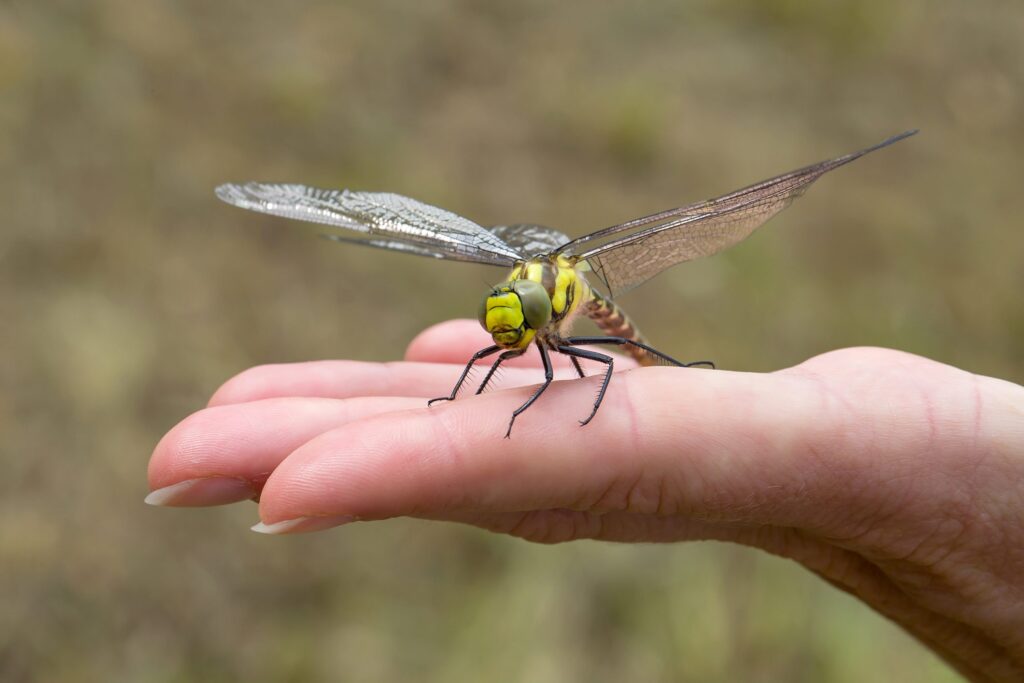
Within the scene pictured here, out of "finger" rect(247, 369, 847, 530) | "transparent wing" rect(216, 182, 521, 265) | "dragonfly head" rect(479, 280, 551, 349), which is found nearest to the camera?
"finger" rect(247, 369, 847, 530)

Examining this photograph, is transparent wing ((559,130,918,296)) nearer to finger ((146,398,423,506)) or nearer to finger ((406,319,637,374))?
finger ((406,319,637,374))

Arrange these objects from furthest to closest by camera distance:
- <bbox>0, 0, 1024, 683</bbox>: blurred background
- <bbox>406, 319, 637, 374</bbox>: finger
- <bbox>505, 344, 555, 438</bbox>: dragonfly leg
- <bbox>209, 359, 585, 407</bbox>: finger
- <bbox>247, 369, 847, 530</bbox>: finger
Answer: <bbox>0, 0, 1024, 683</bbox>: blurred background → <bbox>406, 319, 637, 374</bbox>: finger → <bbox>209, 359, 585, 407</bbox>: finger → <bbox>505, 344, 555, 438</bbox>: dragonfly leg → <bbox>247, 369, 847, 530</bbox>: finger

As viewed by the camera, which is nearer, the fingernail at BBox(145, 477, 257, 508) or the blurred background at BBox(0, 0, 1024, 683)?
the fingernail at BBox(145, 477, 257, 508)

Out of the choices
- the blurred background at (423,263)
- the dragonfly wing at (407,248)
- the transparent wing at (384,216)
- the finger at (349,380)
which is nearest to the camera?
the finger at (349,380)

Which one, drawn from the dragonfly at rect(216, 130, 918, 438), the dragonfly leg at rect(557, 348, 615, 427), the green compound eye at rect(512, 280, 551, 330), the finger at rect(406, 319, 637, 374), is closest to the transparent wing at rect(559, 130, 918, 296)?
the dragonfly at rect(216, 130, 918, 438)

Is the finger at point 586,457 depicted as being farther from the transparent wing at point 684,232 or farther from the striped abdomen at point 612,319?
the striped abdomen at point 612,319

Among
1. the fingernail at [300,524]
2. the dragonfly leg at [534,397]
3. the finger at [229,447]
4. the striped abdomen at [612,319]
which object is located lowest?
the fingernail at [300,524]

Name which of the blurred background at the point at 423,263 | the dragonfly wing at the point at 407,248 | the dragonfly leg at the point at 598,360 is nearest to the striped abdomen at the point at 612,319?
the dragonfly leg at the point at 598,360
